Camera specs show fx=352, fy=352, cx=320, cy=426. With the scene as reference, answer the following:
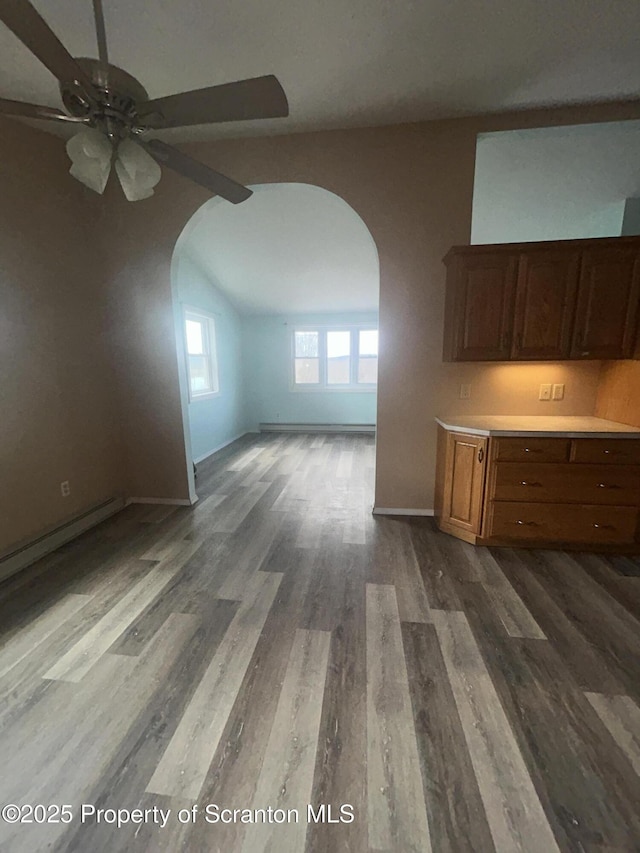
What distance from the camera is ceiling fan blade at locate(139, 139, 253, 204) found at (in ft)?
5.06

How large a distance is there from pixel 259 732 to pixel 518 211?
4.58m

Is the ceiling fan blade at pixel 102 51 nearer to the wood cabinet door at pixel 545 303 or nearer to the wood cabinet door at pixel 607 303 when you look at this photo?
the wood cabinet door at pixel 545 303

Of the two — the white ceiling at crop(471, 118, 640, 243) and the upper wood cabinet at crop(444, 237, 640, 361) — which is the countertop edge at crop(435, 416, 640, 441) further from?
the white ceiling at crop(471, 118, 640, 243)

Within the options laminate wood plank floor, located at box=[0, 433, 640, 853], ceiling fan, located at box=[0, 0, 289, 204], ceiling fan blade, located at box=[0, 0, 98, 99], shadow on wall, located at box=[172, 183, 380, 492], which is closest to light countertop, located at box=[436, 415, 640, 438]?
laminate wood plank floor, located at box=[0, 433, 640, 853]

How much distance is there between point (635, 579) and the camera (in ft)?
7.23

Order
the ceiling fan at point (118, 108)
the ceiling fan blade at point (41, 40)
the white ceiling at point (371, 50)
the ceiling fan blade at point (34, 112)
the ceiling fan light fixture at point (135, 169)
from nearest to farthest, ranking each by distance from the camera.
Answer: the ceiling fan blade at point (41, 40), the ceiling fan at point (118, 108), the ceiling fan blade at point (34, 112), the ceiling fan light fixture at point (135, 169), the white ceiling at point (371, 50)

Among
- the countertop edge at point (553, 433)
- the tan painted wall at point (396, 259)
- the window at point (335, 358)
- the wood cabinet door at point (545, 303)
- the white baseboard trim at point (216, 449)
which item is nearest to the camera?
the countertop edge at point (553, 433)

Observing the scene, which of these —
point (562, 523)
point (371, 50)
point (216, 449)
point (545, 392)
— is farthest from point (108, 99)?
point (216, 449)

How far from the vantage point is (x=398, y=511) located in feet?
10.3

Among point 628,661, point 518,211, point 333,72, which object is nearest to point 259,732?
point 628,661

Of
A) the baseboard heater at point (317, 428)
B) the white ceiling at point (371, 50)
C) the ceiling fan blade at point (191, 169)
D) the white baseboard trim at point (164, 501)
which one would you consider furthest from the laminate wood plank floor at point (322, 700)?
the baseboard heater at point (317, 428)

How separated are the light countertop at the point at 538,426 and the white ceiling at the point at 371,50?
2.18 m

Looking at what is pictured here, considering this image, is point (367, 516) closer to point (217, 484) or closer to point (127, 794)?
point (217, 484)

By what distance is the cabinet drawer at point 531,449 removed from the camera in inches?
94.0
